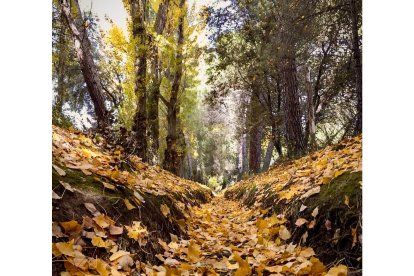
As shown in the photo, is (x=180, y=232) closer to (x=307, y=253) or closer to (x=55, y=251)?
(x=307, y=253)

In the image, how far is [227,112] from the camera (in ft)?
13.5

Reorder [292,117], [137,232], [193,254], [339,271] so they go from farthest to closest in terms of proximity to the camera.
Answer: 1. [292,117]
2. [193,254]
3. [137,232]
4. [339,271]

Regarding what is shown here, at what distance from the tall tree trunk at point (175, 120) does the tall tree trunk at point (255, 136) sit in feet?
4.32

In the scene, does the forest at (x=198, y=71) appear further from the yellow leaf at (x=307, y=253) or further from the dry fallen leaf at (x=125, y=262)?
the dry fallen leaf at (x=125, y=262)

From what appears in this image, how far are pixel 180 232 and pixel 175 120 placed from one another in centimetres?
184

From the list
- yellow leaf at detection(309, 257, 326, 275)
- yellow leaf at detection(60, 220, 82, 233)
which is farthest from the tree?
yellow leaf at detection(309, 257, 326, 275)

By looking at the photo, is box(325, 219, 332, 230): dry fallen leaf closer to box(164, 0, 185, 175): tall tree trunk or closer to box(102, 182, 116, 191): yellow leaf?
box(102, 182, 116, 191): yellow leaf

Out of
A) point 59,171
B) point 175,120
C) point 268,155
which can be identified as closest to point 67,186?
point 59,171

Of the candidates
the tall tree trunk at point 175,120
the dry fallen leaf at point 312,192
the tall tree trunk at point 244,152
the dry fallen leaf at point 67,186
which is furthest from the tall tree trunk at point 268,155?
the dry fallen leaf at point 67,186

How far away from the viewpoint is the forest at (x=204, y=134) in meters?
1.52

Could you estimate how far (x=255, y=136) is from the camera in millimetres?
5375

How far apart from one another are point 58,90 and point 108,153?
2.37 feet
